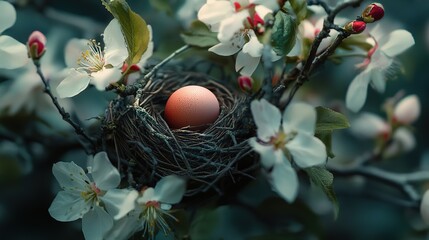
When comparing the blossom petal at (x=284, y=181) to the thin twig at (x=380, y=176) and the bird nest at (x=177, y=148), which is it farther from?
the thin twig at (x=380, y=176)

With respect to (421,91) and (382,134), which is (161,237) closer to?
(382,134)

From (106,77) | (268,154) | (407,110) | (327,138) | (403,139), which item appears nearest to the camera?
(268,154)

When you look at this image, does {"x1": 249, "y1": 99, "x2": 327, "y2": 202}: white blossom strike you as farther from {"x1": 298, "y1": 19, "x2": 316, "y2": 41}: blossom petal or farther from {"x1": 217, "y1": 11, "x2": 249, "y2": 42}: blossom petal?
{"x1": 298, "y1": 19, "x2": 316, "y2": 41}: blossom petal

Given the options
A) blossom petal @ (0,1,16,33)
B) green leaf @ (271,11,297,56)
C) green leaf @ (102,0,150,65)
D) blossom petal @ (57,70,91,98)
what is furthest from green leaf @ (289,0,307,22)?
blossom petal @ (0,1,16,33)

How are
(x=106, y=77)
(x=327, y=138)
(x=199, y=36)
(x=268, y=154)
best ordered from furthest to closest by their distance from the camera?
(x=199, y=36), (x=327, y=138), (x=106, y=77), (x=268, y=154)

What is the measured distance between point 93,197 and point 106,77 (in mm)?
179

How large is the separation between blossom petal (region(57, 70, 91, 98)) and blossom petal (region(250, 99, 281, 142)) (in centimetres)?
27

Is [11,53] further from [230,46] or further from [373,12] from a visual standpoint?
[373,12]

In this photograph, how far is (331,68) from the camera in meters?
1.85

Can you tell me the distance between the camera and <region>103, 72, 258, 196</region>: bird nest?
3.47ft

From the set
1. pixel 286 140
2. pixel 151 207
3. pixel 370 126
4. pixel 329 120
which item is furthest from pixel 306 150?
pixel 370 126

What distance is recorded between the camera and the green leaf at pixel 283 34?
1.04m

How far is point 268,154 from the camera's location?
91 cm

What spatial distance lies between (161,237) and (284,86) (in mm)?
301
